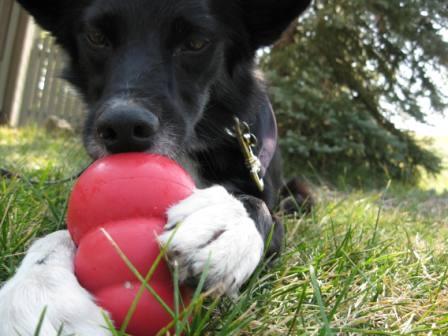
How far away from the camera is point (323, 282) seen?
5.72 ft

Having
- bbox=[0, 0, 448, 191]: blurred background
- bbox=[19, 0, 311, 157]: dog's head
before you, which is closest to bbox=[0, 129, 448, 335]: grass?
bbox=[19, 0, 311, 157]: dog's head

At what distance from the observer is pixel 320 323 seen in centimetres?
136

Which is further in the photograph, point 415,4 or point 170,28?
point 415,4

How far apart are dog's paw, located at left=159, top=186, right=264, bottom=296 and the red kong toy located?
4 cm

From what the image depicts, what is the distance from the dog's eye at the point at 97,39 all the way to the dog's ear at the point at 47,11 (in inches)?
22.0

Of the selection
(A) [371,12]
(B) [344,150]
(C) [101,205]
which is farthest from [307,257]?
(A) [371,12]

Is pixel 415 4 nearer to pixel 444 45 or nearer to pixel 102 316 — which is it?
pixel 444 45

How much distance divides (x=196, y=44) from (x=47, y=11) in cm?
110

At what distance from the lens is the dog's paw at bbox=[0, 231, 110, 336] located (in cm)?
115

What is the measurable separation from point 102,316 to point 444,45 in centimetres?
649

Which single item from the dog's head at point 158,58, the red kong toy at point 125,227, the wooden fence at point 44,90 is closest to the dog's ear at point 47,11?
the dog's head at point 158,58

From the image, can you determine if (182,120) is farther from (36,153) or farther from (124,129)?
(36,153)

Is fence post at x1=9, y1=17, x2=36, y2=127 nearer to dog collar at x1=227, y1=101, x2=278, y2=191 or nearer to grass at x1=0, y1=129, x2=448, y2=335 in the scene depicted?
grass at x1=0, y1=129, x2=448, y2=335

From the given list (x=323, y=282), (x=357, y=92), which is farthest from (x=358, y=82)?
(x=323, y=282)
